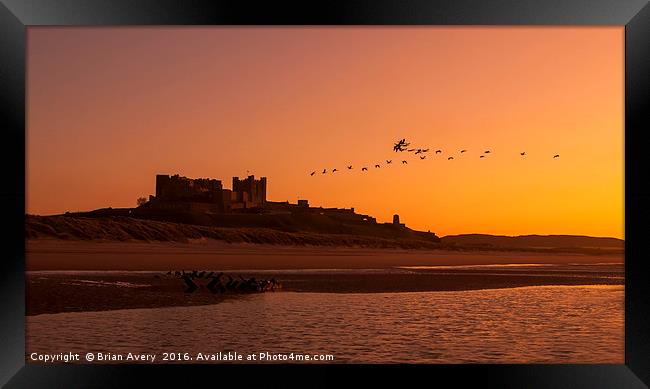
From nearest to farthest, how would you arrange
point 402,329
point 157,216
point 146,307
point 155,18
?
point 155,18
point 402,329
point 146,307
point 157,216

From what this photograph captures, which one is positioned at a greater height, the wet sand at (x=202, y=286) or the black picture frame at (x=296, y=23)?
the black picture frame at (x=296, y=23)

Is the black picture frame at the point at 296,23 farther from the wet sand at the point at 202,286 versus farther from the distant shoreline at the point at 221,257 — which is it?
the distant shoreline at the point at 221,257

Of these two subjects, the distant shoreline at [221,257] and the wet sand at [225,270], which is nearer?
the wet sand at [225,270]

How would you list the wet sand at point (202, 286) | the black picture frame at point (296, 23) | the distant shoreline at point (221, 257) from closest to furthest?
1. the black picture frame at point (296, 23)
2. the wet sand at point (202, 286)
3. the distant shoreline at point (221, 257)

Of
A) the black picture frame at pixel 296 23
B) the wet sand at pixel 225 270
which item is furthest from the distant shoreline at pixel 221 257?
the black picture frame at pixel 296 23

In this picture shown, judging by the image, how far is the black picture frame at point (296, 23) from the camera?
699 cm

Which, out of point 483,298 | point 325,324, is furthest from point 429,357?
point 483,298

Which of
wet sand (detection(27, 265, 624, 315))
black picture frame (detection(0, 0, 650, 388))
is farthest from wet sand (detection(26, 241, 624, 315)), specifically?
black picture frame (detection(0, 0, 650, 388))

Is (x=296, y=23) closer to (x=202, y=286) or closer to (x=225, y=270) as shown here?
(x=202, y=286)

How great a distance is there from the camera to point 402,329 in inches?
515

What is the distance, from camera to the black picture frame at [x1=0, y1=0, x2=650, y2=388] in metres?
6.99

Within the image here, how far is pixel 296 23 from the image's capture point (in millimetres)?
7102

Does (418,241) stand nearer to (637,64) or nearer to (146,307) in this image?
(146,307)

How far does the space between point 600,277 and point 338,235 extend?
14081mm
